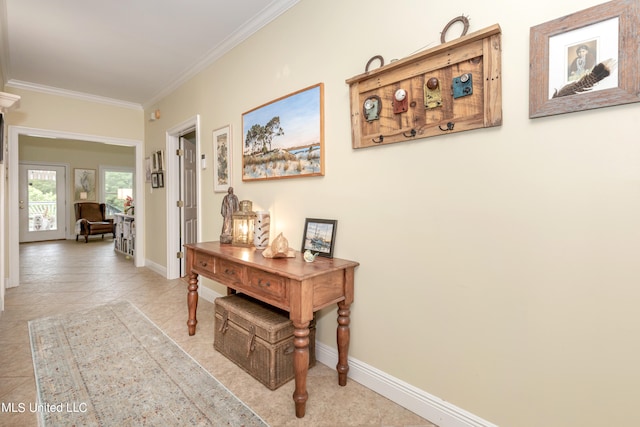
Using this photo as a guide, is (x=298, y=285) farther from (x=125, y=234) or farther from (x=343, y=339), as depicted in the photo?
(x=125, y=234)

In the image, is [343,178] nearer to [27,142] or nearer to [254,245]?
[254,245]

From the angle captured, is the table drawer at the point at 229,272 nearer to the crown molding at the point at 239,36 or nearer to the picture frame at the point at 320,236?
the picture frame at the point at 320,236

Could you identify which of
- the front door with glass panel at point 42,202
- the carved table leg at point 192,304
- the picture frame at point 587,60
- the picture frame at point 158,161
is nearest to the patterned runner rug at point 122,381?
the carved table leg at point 192,304

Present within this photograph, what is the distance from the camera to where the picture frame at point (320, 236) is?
1.91 metres

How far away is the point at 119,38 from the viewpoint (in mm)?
2803

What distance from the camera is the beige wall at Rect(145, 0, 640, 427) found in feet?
3.52

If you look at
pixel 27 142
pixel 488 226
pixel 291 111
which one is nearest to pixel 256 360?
pixel 488 226

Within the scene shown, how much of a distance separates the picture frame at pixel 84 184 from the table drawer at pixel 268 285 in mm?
8932

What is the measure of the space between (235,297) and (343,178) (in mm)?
1188

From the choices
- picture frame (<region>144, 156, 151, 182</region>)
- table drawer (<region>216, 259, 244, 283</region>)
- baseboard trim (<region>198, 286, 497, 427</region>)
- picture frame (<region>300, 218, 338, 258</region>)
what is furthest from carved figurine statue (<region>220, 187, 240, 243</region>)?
picture frame (<region>144, 156, 151, 182</region>)

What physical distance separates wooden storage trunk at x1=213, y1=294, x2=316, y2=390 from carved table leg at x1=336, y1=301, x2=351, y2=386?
0.86ft

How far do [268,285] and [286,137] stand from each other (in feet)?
3.68

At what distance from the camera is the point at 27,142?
291 inches

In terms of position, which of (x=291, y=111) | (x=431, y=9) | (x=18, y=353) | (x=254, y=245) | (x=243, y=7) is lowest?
(x=18, y=353)
